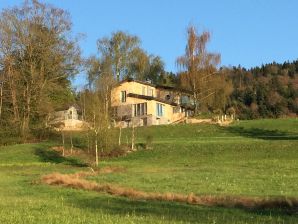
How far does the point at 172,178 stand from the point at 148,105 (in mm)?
56137

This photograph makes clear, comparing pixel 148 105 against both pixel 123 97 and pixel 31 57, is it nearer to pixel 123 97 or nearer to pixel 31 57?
pixel 123 97

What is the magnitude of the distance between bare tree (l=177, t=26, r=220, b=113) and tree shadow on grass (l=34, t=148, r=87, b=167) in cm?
3584

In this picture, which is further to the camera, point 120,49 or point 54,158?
point 120,49

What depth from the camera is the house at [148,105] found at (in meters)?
84.1

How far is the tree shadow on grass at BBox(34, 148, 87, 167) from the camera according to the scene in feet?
147

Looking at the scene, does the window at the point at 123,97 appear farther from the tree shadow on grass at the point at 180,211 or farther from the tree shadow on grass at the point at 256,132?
the tree shadow on grass at the point at 180,211

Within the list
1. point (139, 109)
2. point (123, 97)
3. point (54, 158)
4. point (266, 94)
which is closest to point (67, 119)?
point (123, 97)

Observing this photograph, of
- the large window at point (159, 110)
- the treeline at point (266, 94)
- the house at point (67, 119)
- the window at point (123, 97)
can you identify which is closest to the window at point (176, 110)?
the large window at point (159, 110)

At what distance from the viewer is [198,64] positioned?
82125mm

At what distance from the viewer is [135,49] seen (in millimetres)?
105562

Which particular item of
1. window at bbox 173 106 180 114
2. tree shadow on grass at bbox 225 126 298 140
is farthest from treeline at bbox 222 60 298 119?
tree shadow on grass at bbox 225 126 298 140

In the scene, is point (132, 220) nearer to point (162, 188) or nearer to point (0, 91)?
point (162, 188)

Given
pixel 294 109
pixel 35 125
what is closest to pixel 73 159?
pixel 35 125

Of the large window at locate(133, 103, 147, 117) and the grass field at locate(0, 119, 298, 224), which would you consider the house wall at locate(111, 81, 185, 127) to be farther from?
the grass field at locate(0, 119, 298, 224)
